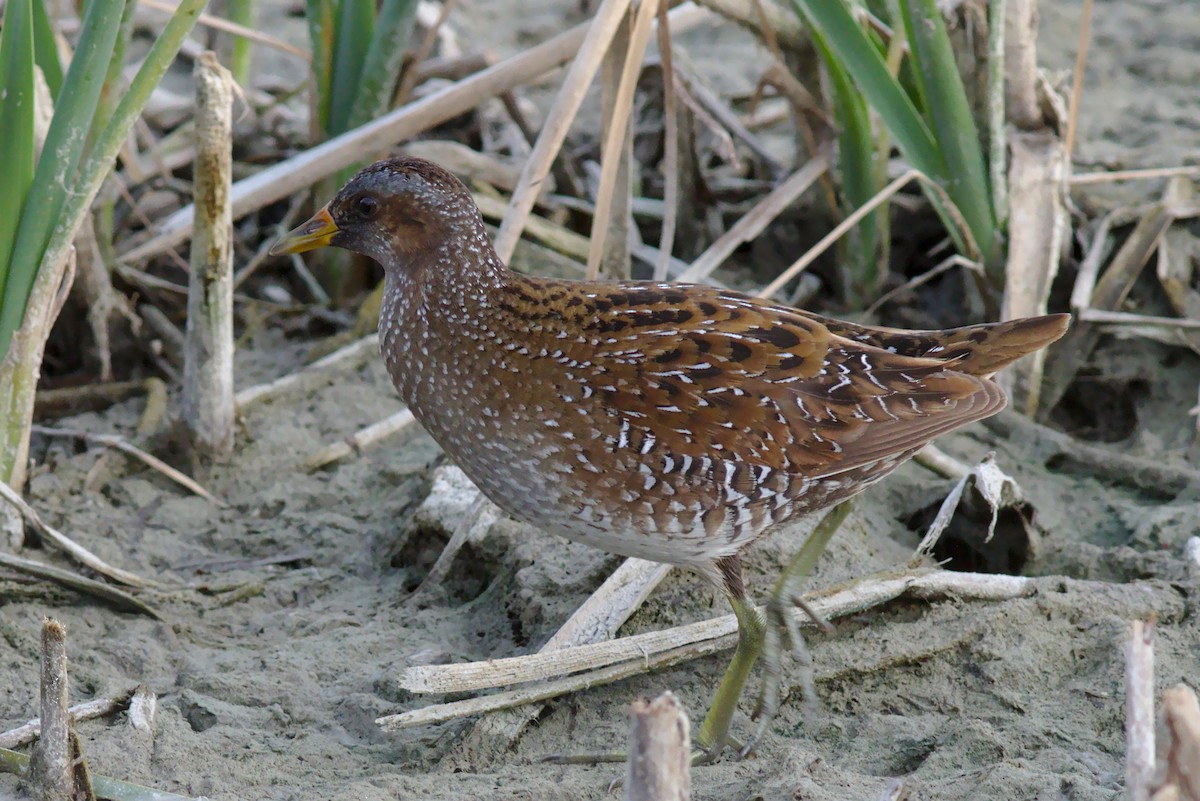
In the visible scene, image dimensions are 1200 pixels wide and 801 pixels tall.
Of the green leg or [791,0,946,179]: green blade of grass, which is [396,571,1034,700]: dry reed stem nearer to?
the green leg

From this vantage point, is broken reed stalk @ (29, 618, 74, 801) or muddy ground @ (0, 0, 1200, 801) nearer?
broken reed stalk @ (29, 618, 74, 801)

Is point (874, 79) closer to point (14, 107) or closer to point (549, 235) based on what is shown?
point (549, 235)

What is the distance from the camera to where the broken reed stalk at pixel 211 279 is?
160 inches

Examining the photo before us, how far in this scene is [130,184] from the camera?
550 centimetres

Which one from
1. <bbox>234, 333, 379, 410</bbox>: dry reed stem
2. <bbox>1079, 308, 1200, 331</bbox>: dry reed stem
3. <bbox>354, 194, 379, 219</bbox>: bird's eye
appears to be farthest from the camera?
<bbox>234, 333, 379, 410</bbox>: dry reed stem

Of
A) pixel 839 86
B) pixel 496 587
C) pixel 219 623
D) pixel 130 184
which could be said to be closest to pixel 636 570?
pixel 496 587

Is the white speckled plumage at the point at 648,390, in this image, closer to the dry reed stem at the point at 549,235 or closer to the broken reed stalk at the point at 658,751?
the broken reed stalk at the point at 658,751

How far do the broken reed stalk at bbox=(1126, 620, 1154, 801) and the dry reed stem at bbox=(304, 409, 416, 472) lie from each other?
2.74m

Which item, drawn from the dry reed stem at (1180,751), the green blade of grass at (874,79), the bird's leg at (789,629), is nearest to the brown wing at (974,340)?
the bird's leg at (789,629)

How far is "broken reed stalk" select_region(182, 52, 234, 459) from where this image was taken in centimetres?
407

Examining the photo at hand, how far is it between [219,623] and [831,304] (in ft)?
8.49

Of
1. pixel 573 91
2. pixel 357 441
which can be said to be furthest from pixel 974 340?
pixel 357 441

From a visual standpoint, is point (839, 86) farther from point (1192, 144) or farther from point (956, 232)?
point (1192, 144)

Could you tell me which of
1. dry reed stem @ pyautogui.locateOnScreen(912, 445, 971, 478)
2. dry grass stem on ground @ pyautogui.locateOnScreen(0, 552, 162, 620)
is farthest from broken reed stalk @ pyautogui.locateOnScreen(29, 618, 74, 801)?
dry reed stem @ pyautogui.locateOnScreen(912, 445, 971, 478)
